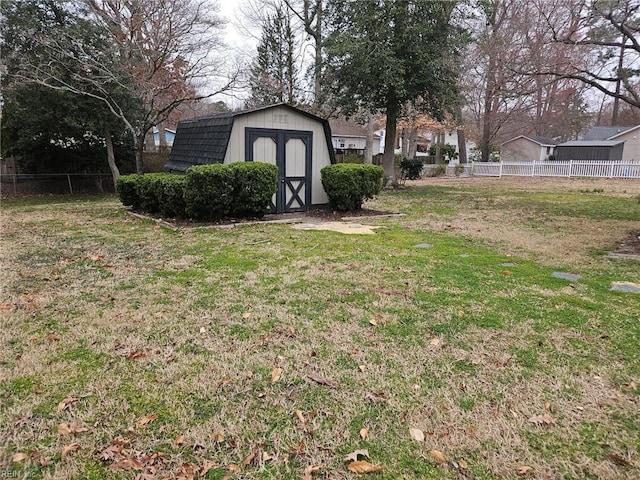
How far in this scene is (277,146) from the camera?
9.62 meters

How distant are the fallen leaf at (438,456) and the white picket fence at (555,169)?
26.6 meters

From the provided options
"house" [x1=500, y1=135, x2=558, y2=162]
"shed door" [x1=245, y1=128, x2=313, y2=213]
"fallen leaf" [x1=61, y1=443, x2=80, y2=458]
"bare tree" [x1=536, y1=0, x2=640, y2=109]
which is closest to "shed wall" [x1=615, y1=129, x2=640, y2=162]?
"house" [x1=500, y1=135, x2=558, y2=162]

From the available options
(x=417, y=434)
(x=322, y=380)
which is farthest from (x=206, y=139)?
(x=417, y=434)

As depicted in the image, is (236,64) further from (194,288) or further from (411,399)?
(411,399)

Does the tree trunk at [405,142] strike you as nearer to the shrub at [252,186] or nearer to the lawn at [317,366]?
the shrub at [252,186]

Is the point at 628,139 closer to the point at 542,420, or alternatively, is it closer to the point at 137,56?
the point at 137,56

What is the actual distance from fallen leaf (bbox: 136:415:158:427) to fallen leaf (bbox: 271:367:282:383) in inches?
28.4

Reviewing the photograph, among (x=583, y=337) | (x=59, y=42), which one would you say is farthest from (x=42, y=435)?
(x=59, y=42)

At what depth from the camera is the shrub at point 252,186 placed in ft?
26.3

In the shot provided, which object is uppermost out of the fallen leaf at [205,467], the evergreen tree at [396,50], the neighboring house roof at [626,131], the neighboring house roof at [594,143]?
the evergreen tree at [396,50]

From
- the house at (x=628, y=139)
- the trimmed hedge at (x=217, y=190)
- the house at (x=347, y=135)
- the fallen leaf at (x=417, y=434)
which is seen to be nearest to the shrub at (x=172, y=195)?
the trimmed hedge at (x=217, y=190)

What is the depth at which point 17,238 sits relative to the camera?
282 inches

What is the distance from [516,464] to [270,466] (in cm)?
116

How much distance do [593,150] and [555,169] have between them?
678 centimetres
